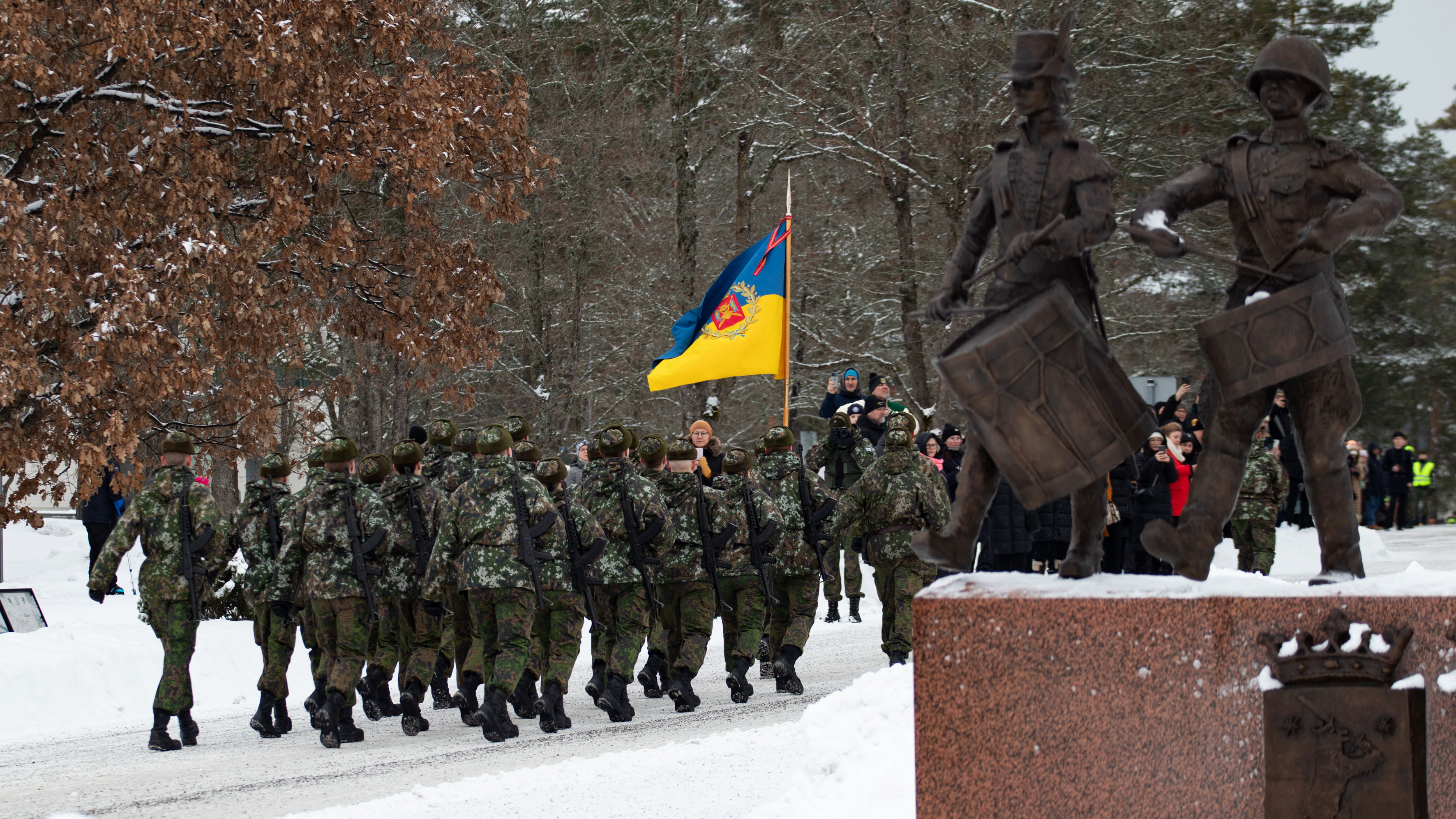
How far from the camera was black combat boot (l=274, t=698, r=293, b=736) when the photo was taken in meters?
11.0

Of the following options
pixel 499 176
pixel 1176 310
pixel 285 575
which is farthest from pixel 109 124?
pixel 1176 310

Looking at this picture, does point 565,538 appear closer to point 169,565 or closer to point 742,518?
point 742,518

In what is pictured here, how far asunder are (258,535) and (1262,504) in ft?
31.8

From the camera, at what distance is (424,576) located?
10.9 meters

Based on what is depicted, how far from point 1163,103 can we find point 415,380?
13137mm

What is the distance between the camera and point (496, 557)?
1012cm

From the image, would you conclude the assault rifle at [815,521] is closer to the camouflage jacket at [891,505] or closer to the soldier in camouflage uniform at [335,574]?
the camouflage jacket at [891,505]

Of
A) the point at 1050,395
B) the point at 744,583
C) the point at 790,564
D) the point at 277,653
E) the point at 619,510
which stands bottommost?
the point at 277,653

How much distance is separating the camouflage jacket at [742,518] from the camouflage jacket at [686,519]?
11cm

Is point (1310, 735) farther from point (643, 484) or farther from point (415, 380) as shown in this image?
point (415, 380)

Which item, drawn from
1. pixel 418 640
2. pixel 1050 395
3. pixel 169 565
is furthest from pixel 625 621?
Result: pixel 1050 395

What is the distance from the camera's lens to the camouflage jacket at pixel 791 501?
12.6m

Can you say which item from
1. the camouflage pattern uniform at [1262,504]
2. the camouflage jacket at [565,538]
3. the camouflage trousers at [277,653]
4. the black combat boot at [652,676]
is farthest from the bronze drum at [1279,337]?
the camouflage pattern uniform at [1262,504]

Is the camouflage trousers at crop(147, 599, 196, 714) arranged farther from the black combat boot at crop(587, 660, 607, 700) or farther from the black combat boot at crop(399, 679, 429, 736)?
the black combat boot at crop(587, 660, 607, 700)
